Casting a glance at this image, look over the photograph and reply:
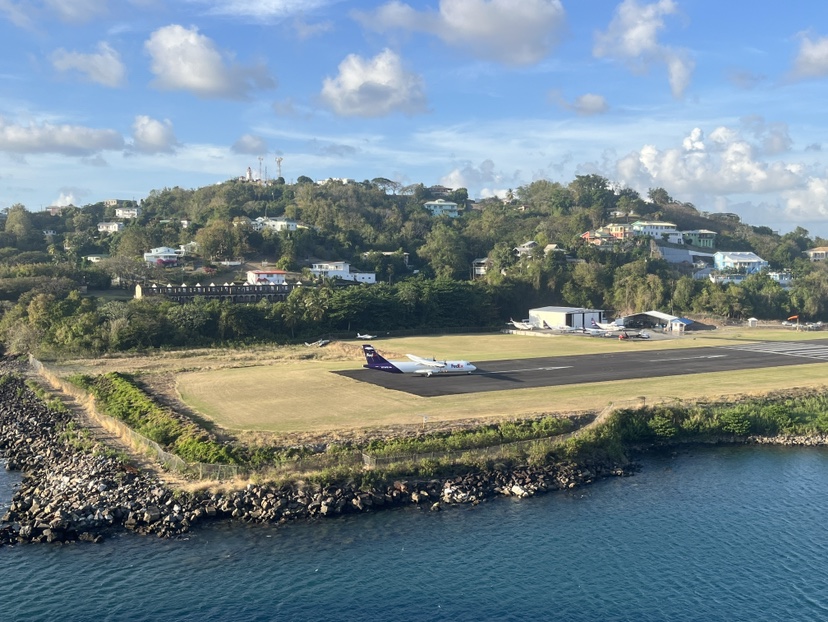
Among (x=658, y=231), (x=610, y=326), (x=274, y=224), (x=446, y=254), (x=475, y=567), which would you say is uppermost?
(x=274, y=224)

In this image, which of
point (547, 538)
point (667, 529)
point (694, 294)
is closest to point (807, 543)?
point (667, 529)

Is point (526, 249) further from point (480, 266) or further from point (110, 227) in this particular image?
point (110, 227)

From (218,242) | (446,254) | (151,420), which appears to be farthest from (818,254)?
(151,420)

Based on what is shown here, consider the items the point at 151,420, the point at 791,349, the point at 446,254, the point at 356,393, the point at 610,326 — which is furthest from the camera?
the point at 446,254

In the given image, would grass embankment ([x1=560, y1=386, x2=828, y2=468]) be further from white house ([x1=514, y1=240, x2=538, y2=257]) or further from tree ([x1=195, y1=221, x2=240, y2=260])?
tree ([x1=195, y1=221, x2=240, y2=260])

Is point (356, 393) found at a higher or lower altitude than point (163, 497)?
higher
